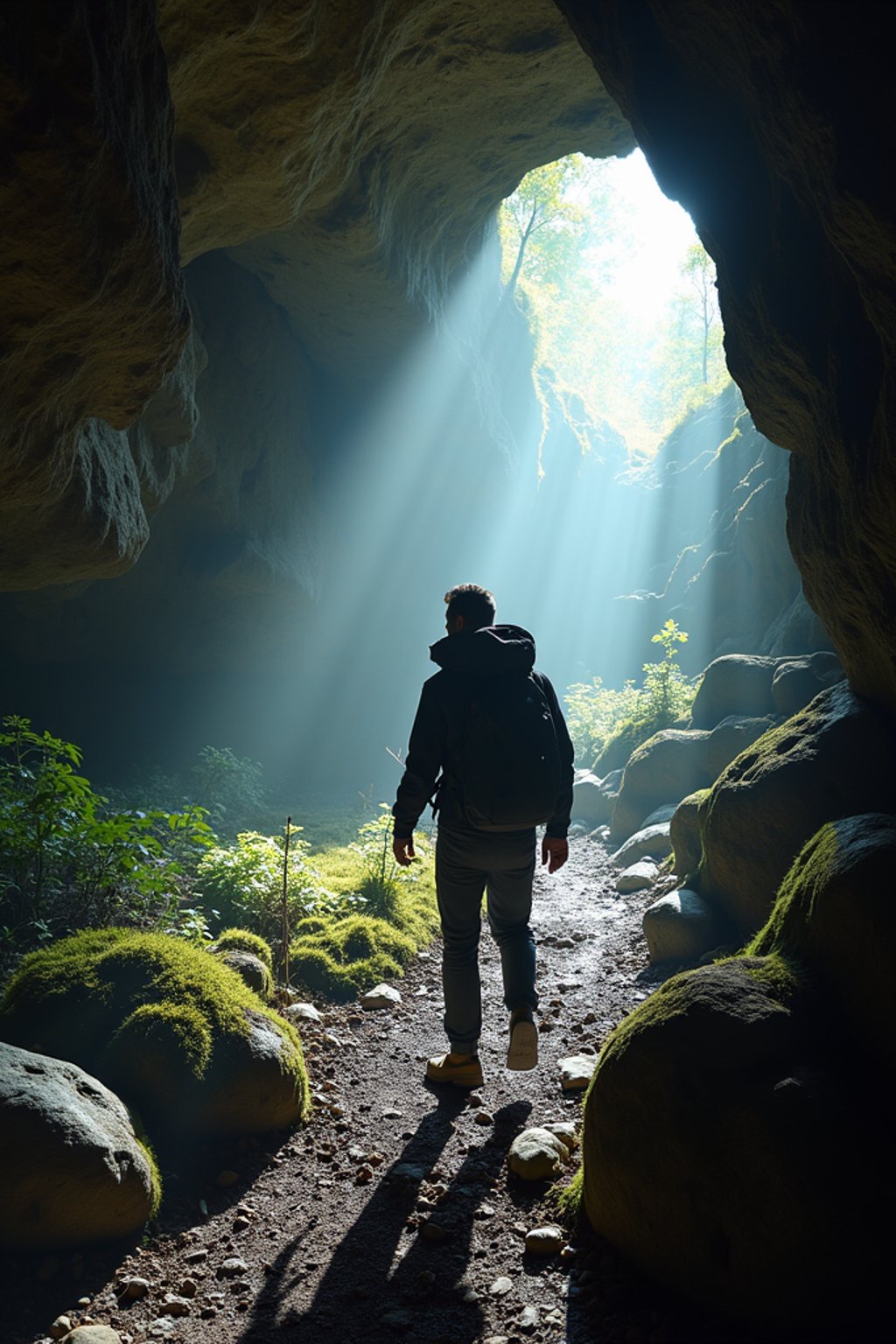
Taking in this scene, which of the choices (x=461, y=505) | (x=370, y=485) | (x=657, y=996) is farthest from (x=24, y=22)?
(x=461, y=505)

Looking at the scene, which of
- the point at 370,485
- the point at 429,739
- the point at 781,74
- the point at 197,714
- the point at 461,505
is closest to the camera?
the point at 781,74

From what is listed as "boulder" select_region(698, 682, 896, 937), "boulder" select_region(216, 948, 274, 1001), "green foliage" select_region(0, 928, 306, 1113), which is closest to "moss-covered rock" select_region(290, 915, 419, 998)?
"boulder" select_region(216, 948, 274, 1001)

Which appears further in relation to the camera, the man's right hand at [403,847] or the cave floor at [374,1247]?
the man's right hand at [403,847]

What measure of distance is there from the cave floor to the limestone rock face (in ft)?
13.5

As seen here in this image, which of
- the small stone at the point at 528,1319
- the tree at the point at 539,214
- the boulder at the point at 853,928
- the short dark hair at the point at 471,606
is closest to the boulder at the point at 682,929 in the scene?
the boulder at the point at 853,928

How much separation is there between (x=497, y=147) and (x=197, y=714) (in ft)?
43.5

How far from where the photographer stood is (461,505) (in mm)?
24938

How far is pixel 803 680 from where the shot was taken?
31.9 ft

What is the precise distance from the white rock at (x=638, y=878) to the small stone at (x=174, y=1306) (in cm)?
713

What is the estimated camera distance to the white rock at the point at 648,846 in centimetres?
1034

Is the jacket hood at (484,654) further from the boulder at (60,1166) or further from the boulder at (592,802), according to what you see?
the boulder at (592,802)

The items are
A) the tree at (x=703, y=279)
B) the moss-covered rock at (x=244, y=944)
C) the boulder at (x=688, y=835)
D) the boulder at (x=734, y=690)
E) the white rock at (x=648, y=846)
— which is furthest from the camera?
the tree at (x=703, y=279)

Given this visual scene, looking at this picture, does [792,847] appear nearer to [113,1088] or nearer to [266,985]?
[266,985]

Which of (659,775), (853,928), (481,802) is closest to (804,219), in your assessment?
(481,802)
